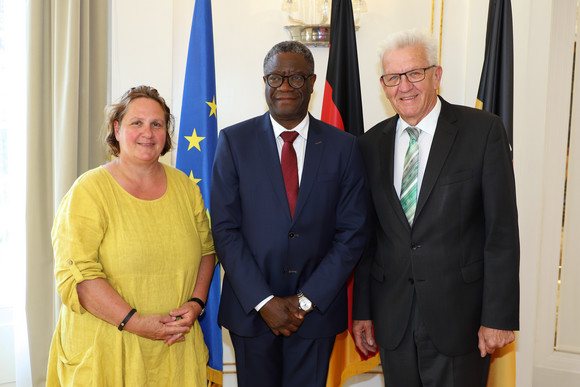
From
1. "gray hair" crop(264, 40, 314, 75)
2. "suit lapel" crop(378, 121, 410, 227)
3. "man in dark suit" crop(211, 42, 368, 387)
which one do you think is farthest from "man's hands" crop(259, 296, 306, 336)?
"gray hair" crop(264, 40, 314, 75)

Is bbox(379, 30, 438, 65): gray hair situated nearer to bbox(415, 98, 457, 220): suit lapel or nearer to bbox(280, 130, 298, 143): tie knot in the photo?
bbox(415, 98, 457, 220): suit lapel

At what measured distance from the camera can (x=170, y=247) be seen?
2191 millimetres

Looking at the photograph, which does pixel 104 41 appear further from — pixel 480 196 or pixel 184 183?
pixel 480 196

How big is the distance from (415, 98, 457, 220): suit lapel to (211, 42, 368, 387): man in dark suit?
1.00 feet

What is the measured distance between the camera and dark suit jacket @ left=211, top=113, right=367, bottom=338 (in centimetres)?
221

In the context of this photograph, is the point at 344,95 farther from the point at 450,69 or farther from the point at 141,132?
the point at 141,132

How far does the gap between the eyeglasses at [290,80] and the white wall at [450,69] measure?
1.40 m

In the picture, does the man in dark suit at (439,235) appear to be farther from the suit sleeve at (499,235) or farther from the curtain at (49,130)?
the curtain at (49,130)

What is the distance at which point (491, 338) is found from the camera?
211 cm

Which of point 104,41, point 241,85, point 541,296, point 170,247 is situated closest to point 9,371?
point 170,247

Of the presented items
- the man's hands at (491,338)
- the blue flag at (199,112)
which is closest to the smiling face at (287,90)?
the blue flag at (199,112)

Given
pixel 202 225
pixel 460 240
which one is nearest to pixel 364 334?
pixel 460 240

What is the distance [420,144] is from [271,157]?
0.66 m

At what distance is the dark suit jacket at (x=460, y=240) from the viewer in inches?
81.7
